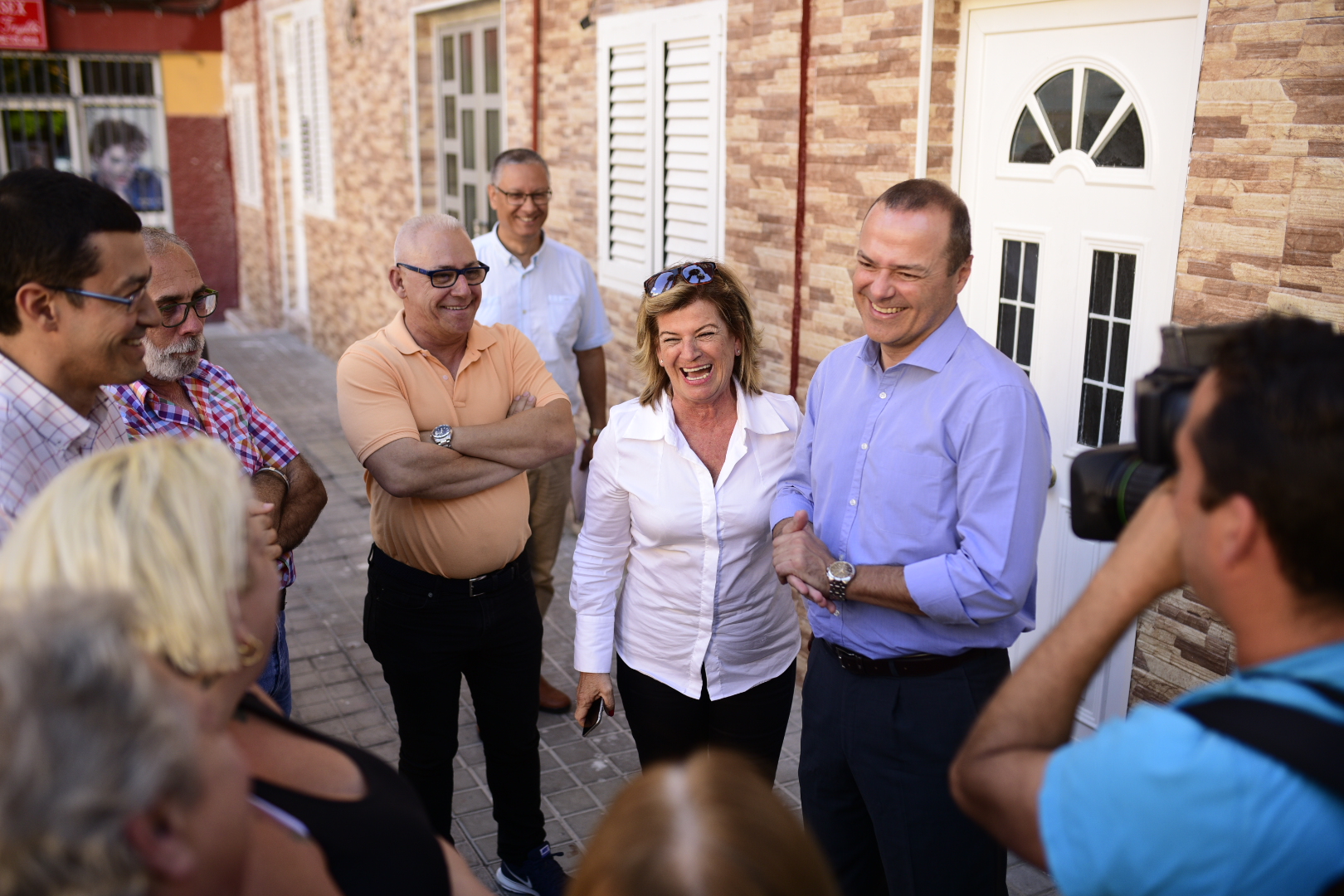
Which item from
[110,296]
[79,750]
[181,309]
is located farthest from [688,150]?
[79,750]

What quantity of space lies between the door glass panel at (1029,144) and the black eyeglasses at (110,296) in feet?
9.62

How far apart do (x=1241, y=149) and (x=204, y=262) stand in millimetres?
16270

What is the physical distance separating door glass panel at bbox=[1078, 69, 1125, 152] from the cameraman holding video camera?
94.1 inches

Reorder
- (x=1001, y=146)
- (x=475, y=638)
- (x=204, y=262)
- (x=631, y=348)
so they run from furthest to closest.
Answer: (x=204, y=262)
(x=631, y=348)
(x=1001, y=146)
(x=475, y=638)

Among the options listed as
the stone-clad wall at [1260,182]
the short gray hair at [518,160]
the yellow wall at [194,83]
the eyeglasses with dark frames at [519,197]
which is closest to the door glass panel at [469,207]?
the short gray hair at [518,160]

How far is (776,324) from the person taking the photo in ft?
16.2

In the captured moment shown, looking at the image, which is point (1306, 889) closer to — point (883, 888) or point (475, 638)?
point (883, 888)

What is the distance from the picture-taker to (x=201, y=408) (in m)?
2.90

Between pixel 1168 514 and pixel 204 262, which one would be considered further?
pixel 204 262

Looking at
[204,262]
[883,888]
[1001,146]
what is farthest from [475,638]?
[204,262]

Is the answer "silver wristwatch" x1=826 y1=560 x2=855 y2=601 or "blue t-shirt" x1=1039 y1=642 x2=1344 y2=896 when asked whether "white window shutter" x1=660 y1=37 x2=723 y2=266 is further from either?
"blue t-shirt" x1=1039 y1=642 x2=1344 y2=896

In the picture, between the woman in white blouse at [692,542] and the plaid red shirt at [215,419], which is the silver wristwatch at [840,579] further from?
the plaid red shirt at [215,419]

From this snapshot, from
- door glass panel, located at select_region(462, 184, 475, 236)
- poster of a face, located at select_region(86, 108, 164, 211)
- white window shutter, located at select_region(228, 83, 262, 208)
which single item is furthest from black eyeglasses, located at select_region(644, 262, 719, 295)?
poster of a face, located at select_region(86, 108, 164, 211)

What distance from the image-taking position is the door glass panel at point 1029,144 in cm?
374
